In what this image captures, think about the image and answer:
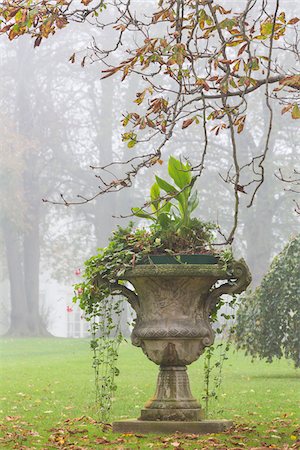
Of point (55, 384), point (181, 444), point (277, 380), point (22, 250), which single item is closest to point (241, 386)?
point (277, 380)

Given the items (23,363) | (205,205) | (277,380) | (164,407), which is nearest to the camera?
(164,407)

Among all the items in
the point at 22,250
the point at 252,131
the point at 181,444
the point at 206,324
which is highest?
the point at 252,131

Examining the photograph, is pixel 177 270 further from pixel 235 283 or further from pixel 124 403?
pixel 124 403

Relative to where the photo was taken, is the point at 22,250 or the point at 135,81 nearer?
the point at 135,81

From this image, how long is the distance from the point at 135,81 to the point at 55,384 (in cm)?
1761

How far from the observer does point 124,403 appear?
9.64 metres

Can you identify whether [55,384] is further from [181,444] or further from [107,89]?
[107,89]

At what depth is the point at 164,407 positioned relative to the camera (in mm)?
6754

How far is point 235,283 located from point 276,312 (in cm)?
625

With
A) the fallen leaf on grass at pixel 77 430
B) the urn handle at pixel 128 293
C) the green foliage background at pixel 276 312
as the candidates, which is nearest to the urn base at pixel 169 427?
the fallen leaf on grass at pixel 77 430

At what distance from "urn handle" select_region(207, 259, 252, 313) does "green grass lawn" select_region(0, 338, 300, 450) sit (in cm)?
98

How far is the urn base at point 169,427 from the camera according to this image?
660 cm

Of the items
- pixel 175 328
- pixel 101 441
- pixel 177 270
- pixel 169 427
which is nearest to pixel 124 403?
pixel 169 427

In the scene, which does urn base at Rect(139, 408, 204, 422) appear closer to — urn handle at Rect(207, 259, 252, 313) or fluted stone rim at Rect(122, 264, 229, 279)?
urn handle at Rect(207, 259, 252, 313)
